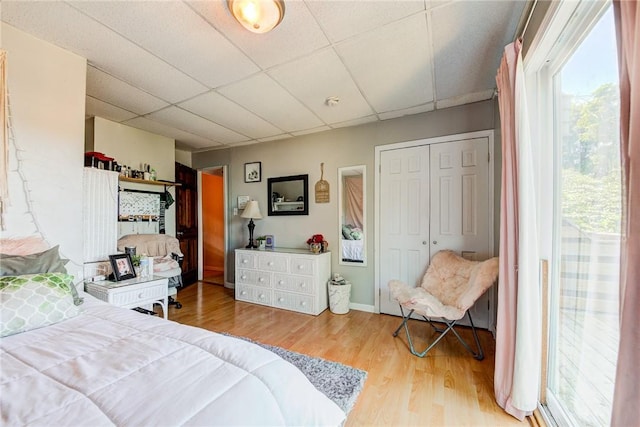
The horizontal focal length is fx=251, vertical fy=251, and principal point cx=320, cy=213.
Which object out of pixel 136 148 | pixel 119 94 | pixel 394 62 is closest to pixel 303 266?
pixel 394 62

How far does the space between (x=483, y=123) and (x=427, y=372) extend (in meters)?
2.53

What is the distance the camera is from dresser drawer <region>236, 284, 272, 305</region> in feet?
11.5

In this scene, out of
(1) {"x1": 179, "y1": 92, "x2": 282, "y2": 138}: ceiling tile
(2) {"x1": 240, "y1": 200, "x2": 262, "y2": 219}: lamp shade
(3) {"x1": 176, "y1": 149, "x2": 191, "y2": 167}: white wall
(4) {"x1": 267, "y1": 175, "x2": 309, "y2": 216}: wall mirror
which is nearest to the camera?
(1) {"x1": 179, "y1": 92, "x2": 282, "y2": 138}: ceiling tile

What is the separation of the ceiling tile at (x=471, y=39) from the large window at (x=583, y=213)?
0.35 metres

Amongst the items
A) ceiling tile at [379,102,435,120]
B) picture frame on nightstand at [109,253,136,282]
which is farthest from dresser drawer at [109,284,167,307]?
ceiling tile at [379,102,435,120]

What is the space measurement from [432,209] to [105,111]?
156 inches

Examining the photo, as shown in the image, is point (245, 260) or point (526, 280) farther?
point (245, 260)

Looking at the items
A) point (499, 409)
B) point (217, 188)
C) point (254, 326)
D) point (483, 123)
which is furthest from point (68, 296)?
point (217, 188)

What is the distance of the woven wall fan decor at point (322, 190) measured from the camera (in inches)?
141

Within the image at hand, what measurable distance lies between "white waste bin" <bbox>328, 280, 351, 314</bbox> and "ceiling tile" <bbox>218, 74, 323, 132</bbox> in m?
2.16

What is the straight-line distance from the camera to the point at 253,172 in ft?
13.7

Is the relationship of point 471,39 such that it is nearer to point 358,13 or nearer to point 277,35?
point 358,13

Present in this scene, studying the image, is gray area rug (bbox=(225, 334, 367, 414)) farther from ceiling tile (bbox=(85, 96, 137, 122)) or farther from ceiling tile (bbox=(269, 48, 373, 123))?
ceiling tile (bbox=(85, 96, 137, 122))

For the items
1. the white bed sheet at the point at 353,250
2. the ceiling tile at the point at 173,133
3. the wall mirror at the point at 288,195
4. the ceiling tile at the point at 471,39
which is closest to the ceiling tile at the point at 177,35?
the ceiling tile at the point at 471,39
